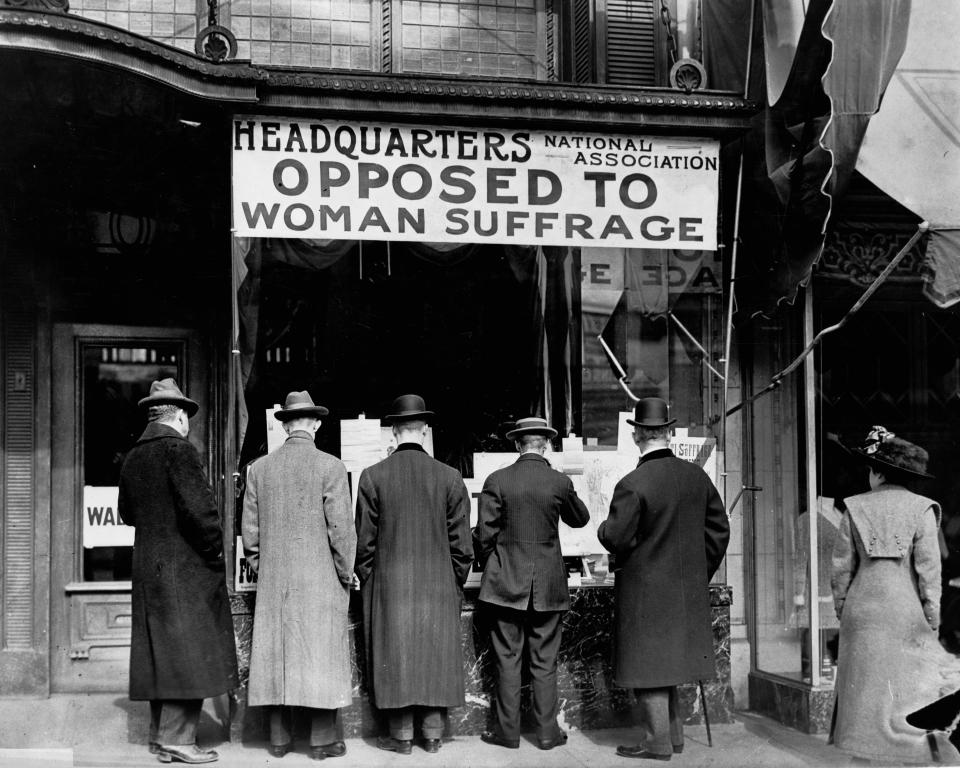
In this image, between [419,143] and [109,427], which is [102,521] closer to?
[109,427]

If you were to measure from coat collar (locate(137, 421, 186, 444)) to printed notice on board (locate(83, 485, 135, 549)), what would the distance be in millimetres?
1710

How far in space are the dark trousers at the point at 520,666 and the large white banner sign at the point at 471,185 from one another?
→ 2463mm

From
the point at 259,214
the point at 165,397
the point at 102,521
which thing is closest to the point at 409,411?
the point at 165,397

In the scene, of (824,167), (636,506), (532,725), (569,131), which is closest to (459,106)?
(569,131)

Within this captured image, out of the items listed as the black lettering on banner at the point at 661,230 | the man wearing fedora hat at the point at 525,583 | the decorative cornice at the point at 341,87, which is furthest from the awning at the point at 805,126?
the man wearing fedora hat at the point at 525,583

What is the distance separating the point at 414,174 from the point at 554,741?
3.72m

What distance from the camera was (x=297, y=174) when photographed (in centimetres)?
681

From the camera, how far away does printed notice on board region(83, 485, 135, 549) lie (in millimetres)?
7770

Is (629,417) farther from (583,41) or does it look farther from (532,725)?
(583,41)

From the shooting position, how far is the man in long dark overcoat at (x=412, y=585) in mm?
6406

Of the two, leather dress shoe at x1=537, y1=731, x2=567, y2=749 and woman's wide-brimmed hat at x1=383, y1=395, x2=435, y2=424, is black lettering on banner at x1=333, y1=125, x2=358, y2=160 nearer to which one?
woman's wide-brimmed hat at x1=383, y1=395, x2=435, y2=424

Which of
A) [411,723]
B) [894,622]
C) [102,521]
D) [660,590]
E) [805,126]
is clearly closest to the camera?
[894,622]

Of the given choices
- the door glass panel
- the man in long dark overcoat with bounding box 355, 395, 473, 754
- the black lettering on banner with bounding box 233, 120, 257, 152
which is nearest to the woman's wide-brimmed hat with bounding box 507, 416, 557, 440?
the man in long dark overcoat with bounding box 355, 395, 473, 754

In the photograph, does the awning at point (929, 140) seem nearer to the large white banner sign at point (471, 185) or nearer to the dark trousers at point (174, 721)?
the large white banner sign at point (471, 185)
